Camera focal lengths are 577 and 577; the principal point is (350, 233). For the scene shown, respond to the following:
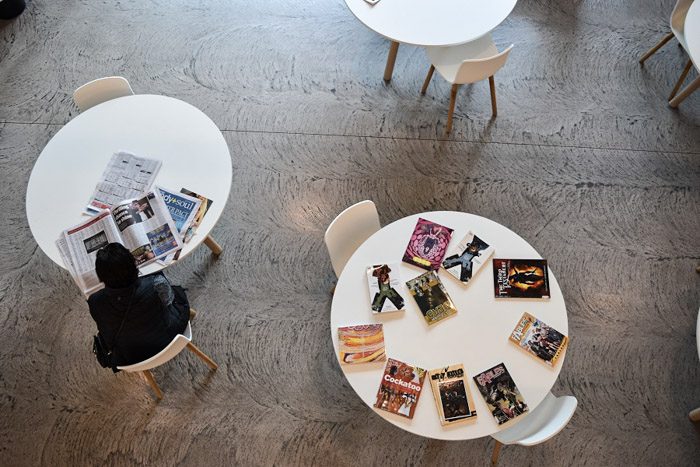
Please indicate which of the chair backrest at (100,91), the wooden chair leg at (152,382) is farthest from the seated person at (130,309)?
the chair backrest at (100,91)

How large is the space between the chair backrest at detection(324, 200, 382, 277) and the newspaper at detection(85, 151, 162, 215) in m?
1.05

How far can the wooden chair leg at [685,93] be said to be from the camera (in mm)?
4266

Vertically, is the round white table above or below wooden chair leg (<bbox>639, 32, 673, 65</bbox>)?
below

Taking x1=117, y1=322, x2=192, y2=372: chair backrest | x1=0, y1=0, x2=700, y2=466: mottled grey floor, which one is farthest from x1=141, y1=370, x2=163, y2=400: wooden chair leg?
x1=117, y1=322, x2=192, y2=372: chair backrest

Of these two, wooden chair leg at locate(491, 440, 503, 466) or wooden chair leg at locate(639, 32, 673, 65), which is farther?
wooden chair leg at locate(639, 32, 673, 65)

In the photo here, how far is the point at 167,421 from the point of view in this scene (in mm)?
3379

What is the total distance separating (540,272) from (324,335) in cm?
139

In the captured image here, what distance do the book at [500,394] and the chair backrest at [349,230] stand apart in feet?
3.13

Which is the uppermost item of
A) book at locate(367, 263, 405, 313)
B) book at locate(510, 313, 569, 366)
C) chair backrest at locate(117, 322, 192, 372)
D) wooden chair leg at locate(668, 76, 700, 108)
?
wooden chair leg at locate(668, 76, 700, 108)

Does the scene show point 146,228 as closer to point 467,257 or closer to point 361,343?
point 361,343

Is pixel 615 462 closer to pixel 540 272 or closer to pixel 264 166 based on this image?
pixel 540 272

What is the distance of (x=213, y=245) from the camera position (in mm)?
3766

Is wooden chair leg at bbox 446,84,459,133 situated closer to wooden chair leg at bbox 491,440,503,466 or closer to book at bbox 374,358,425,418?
book at bbox 374,358,425,418

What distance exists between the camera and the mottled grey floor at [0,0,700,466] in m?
3.35
